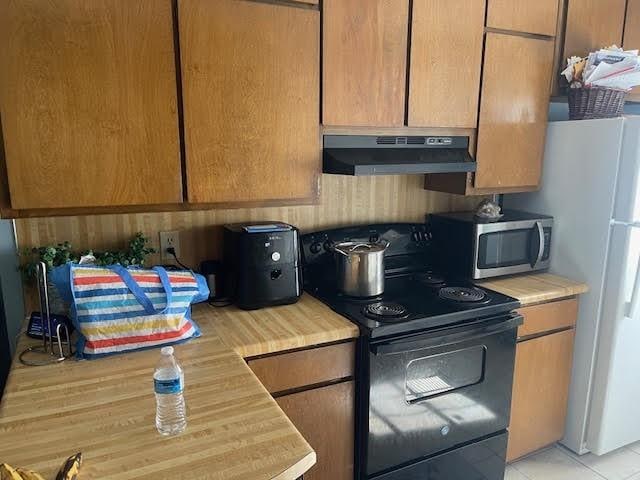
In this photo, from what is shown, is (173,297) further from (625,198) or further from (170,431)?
(625,198)

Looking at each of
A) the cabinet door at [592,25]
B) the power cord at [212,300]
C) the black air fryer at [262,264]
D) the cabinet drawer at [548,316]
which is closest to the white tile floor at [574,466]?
the cabinet drawer at [548,316]

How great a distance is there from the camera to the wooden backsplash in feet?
5.52

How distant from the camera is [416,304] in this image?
1800 millimetres

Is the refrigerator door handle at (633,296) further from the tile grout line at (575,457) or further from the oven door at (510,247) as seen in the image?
the tile grout line at (575,457)

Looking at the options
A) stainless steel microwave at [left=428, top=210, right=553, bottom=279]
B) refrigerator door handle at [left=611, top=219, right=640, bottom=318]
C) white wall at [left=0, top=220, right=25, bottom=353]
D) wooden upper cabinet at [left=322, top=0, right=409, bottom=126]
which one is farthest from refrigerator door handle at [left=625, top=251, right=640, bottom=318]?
white wall at [left=0, top=220, right=25, bottom=353]

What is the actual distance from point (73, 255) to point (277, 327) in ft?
2.47

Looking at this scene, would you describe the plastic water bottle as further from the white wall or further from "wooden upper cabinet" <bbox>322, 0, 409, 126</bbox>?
"wooden upper cabinet" <bbox>322, 0, 409, 126</bbox>

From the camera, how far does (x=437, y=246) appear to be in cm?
229

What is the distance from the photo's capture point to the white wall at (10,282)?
62.8 inches

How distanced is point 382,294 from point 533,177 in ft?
3.17

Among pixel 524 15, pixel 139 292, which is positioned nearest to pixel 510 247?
pixel 524 15

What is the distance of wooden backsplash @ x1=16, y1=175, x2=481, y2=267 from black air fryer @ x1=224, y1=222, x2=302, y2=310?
17 cm

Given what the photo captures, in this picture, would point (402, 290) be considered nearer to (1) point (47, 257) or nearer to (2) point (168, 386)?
(2) point (168, 386)

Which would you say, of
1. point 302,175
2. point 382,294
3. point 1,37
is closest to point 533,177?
point 382,294
